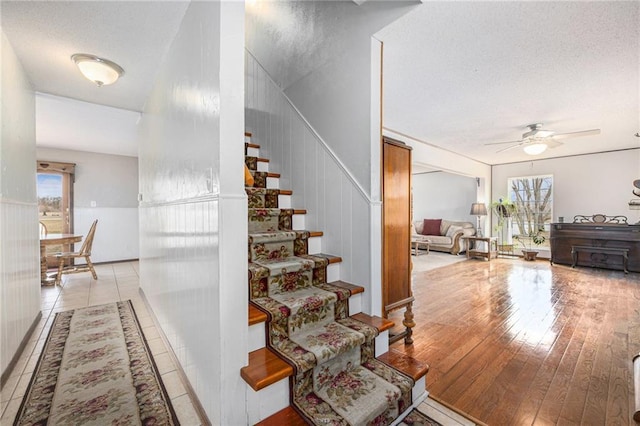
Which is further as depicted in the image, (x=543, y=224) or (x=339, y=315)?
(x=543, y=224)

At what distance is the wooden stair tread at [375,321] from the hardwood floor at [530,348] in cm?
49

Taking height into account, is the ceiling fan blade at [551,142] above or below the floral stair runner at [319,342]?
above

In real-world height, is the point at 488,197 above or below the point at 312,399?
above

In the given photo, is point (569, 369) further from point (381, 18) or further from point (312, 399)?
point (381, 18)

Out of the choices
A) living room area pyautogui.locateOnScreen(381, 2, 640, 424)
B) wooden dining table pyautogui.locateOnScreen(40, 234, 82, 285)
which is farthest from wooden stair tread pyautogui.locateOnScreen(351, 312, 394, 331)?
wooden dining table pyautogui.locateOnScreen(40, 234, 82, 285)

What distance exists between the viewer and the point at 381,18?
188cm

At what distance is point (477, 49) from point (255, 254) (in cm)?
239

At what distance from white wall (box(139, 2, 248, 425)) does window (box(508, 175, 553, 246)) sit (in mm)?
7710

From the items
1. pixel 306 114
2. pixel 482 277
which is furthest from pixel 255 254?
pixel 482 277

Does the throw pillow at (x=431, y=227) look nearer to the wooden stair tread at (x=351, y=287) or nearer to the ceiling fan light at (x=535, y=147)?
the ceiling fan light at (x=535, y=147)

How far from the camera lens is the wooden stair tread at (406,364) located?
5.11 ft

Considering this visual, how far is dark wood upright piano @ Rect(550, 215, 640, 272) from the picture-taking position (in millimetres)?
5035

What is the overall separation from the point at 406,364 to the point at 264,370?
90 cm

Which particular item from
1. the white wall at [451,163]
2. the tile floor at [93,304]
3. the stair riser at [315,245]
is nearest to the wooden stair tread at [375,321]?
the stair riser at [315,245]
